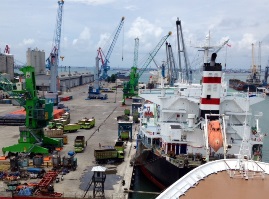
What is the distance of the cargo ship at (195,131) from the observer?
Answer: 27.7m

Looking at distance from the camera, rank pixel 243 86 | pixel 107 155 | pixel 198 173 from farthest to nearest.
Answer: pixel 243 86 → pixel 107 155 → pixel 198 173

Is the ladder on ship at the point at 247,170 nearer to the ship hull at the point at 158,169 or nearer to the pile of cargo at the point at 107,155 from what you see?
the ship hull at the point at 158,169

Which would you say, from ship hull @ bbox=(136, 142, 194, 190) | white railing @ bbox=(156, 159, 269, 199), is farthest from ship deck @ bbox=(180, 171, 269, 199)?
ship hull @ bbox=(136, 142, 194, 190)

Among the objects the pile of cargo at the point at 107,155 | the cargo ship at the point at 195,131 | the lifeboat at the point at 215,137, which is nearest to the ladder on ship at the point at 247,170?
the cargo ship at the point at 195,131

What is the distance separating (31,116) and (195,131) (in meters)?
18.8

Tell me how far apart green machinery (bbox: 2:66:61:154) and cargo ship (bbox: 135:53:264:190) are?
11.9 m

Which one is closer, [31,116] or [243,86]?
[31,116]

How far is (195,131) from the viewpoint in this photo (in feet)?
99.7

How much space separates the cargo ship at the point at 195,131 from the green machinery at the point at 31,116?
1189cm

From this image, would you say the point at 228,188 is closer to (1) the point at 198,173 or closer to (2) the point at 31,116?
(1) the point at 198,173

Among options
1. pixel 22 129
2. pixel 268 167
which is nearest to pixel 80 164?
pixel 22 129

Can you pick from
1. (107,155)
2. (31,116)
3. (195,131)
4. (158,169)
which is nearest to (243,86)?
(107,155)

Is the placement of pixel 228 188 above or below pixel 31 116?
below

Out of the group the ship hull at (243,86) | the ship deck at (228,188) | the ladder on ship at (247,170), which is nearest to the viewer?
the ship deck at (228,188)
